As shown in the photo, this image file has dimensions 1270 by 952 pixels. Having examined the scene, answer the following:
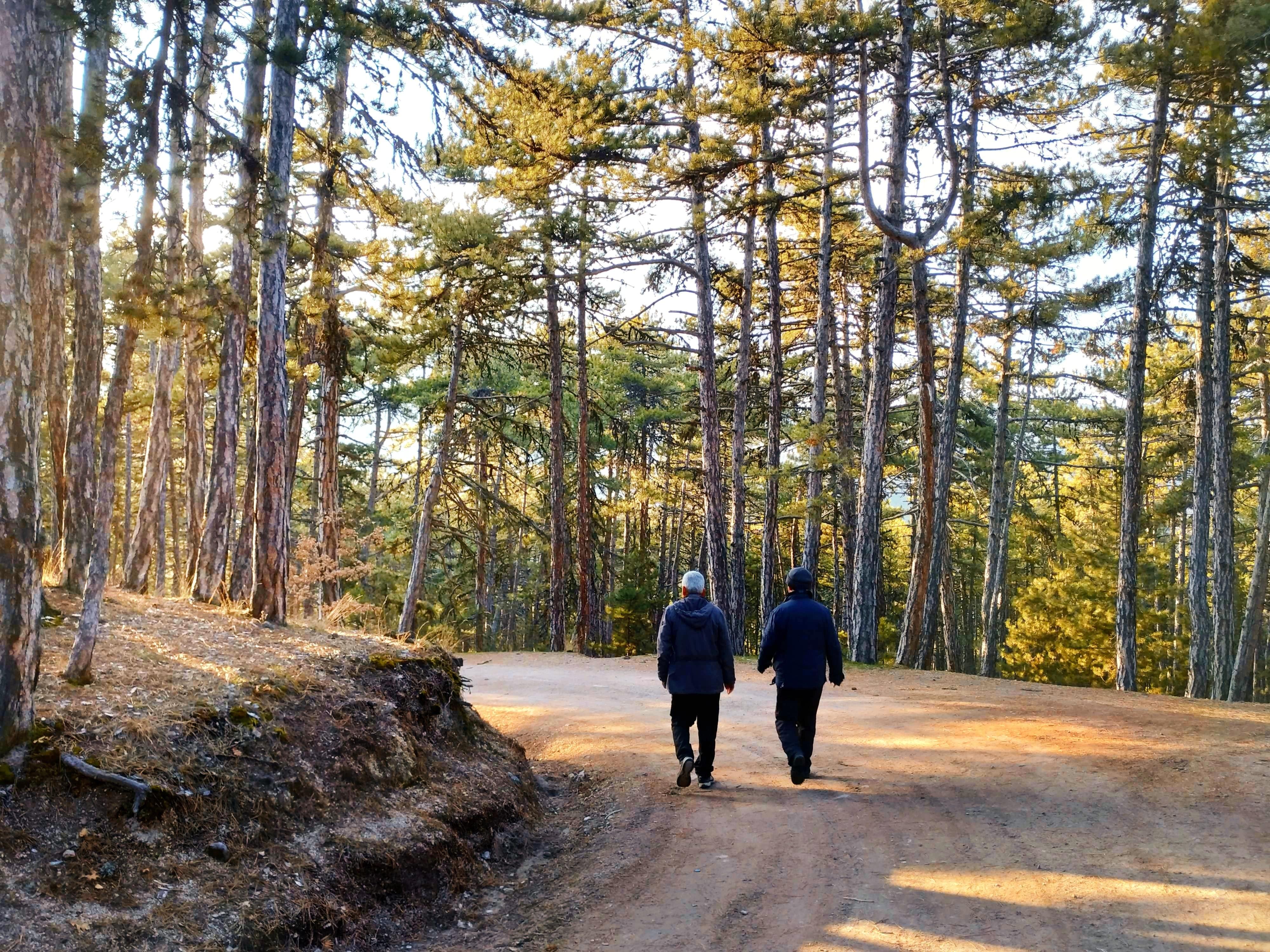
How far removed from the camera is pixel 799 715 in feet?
26.0

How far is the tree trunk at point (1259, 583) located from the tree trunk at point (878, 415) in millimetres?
8330

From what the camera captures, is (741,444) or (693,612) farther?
(741,444)

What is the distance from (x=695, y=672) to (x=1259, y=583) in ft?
66.5

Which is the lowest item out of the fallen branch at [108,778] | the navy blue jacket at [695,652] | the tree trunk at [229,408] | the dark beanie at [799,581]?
the fallen branch at [108,778]

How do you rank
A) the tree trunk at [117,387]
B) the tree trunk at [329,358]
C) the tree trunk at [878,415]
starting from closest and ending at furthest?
1. the tree trunk at [117,387]
2. the tree trunk at [329,358]
3. the tree trunk at [878,415]

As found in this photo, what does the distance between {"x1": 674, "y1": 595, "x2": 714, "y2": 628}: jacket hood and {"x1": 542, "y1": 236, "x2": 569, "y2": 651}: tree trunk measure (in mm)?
16273

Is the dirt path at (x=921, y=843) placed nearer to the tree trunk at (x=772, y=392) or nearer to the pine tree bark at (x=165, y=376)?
the pine tree bark at (x=165, y=376)

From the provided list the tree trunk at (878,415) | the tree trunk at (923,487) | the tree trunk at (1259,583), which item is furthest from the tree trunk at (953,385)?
the tree trunk at (1259,583)

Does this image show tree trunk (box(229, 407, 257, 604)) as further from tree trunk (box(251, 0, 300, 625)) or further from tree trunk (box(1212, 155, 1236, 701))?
tree trunk (box(1212, 155, 1236, 701))

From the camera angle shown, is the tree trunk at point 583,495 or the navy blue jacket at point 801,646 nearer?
the navy blue jacket at point 801,646

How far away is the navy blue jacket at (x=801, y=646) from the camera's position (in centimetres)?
780

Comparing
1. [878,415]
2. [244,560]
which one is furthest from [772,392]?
[244,560]

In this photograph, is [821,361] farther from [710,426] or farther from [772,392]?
[772,392]

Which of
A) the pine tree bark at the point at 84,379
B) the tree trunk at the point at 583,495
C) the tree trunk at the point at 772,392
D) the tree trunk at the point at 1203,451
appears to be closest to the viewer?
the pine tree bark at the point at 84,379
